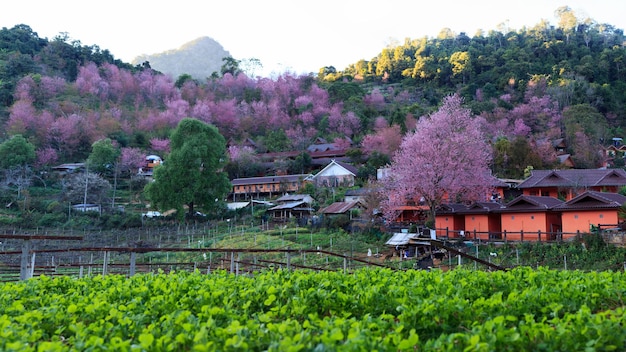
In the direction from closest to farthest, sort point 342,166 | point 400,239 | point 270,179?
1. point 400,239
2. point 342,166
3. point 270,179

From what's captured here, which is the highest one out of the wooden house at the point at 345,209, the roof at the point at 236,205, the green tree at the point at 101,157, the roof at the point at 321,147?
the roof at the point at 321,147

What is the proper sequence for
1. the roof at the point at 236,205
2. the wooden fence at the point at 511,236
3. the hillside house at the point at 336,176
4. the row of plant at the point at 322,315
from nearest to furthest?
the row of plant at the point at 322,315, the wooden fence at the point at 511,236, the roof at the point at 236,205, the hillside house at the point at 336,176

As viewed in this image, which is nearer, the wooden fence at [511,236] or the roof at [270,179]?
the wooden fence at [511,236]

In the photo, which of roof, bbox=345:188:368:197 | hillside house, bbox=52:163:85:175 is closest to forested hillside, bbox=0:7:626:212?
hillside house, bbox=52:163:85:175

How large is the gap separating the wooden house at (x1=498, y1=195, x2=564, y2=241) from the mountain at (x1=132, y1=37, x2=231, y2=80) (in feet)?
388

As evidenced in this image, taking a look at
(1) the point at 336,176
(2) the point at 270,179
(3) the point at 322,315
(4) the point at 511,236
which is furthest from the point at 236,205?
(3) the point at 322,315

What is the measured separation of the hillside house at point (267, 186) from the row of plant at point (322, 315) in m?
36.6

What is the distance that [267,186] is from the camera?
43.4m

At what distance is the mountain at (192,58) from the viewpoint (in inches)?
5344

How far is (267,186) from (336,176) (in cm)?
619

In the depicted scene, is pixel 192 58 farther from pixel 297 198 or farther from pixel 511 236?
pixel 511 236

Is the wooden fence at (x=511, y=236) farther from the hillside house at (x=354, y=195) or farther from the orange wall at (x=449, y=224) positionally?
the hillside house at (x=354, y=195)

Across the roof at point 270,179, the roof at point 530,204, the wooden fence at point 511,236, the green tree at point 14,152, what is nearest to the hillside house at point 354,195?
the roof at point 270,179

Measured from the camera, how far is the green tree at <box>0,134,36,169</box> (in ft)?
134
